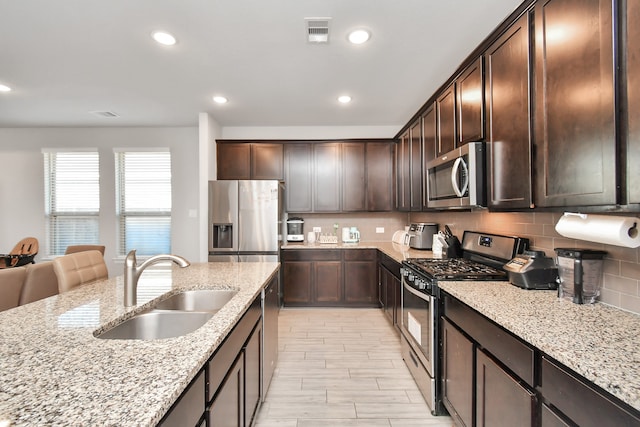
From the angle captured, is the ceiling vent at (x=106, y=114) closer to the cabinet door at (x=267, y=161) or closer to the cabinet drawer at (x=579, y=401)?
the cabinet door at (x=267, y=161)

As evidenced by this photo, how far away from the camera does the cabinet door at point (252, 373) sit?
1.54 m

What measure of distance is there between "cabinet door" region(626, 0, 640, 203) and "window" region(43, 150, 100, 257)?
19.1ft

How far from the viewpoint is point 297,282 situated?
4.07m

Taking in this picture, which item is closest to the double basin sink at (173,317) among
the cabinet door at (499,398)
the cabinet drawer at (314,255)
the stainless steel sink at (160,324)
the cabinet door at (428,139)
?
the stainless steel sink at (160,324)

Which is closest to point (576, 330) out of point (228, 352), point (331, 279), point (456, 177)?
point (456, 177)

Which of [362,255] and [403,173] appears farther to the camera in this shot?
[362,255]

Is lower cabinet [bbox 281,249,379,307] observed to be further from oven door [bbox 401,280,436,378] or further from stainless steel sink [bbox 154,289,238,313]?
stainless steel sink [bbox 154,289,238,313]

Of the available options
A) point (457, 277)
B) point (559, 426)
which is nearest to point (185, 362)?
point (559, 426)

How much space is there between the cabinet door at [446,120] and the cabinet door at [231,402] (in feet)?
7.00

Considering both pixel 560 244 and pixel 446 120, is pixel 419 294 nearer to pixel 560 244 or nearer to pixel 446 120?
pixel 560 244

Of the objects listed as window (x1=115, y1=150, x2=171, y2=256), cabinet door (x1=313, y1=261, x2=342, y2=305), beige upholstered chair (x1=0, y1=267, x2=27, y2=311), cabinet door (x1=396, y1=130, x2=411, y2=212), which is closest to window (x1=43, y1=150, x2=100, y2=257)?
window (x1=115, y1=150, x2=171, y2=256)

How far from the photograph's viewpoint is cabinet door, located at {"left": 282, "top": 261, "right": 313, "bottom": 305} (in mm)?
4059

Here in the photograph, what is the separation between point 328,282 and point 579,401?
3.25 m

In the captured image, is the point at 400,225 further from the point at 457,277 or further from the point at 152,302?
the point at 152,302
